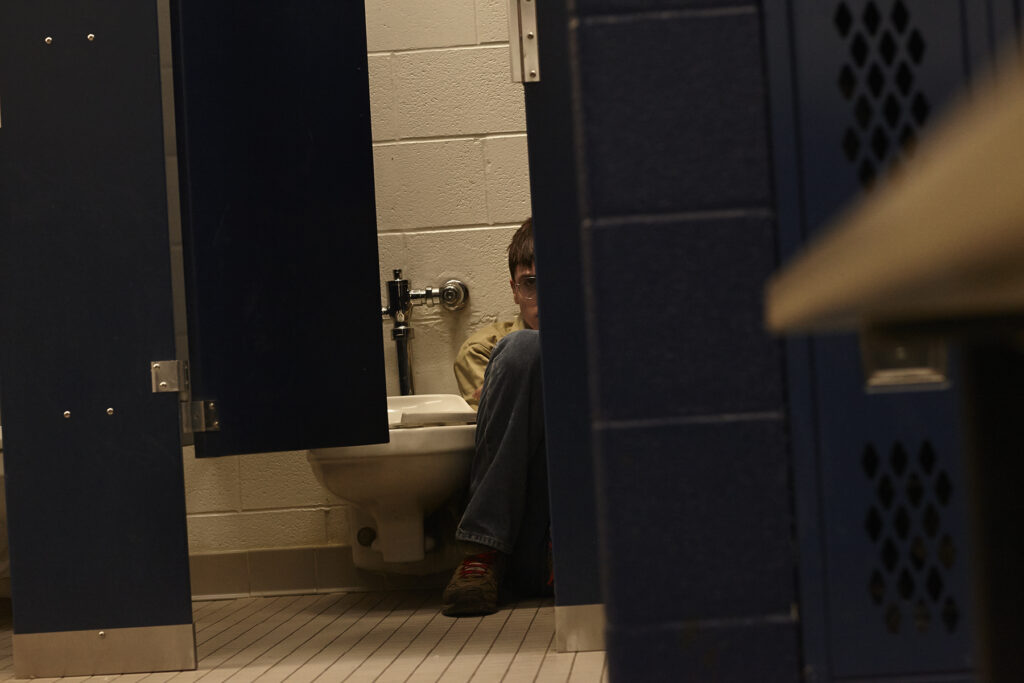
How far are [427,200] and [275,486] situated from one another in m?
0.89

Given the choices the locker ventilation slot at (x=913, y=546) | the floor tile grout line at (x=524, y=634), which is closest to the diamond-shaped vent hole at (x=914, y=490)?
the locker ventilation slot at (x=913, y=546)

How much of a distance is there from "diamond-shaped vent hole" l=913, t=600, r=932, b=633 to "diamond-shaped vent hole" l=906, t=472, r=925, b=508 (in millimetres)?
103

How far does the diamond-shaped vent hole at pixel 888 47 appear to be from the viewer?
1.17 meters

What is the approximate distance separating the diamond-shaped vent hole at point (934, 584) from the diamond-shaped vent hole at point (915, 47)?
1.75ft

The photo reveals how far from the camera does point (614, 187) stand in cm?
116

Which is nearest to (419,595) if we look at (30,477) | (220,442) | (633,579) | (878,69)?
(220,442)

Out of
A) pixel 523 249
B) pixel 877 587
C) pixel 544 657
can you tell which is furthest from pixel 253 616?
pixel 877 587

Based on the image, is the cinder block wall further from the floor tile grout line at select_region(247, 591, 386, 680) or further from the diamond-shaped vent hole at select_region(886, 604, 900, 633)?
the diamond-shaped vent hole at select_region(886, 604, 900, 633)

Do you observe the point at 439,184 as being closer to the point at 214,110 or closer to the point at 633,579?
the point at 214,110

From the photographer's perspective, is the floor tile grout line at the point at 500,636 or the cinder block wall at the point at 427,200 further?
the cinder block wall at the point at 427,200

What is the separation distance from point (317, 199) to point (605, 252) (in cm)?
128

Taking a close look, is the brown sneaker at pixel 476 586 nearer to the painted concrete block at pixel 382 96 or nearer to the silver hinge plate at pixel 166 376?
the silver hinge plate at pixel 166 376

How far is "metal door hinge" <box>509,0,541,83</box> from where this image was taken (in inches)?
81.7

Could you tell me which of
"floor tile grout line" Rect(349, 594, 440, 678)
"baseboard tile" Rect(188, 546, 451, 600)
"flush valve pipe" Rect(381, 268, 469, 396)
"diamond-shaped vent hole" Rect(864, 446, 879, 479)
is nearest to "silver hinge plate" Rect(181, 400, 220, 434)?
"floor tile grout line" Rect(349, 594, 440, 678)
